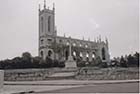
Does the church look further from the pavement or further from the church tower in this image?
the pavement

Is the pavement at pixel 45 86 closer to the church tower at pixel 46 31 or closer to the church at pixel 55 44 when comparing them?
the church at pixel 55 44

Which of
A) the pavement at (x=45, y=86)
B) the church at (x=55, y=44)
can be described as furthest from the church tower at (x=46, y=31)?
the pavement at (x=45, y=86)

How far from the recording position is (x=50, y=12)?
123 meters

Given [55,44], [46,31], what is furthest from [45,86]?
[46,31]

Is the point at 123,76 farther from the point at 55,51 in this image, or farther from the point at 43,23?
the point at 43,23

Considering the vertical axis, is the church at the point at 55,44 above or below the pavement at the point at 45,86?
above

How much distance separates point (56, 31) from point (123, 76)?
87.0 meters

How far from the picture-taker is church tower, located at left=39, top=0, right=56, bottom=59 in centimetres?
11625

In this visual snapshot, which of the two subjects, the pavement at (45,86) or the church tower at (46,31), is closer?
the pavement at (45,86)

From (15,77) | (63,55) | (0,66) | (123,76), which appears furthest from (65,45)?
(123,76)

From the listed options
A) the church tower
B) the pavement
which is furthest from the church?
the pavement

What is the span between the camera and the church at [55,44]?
116 m

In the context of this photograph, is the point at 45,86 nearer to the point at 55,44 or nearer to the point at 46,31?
A: the point at 55,44

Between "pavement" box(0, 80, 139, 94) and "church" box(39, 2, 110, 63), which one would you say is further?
"church" box(39, 2, 110, 63)
